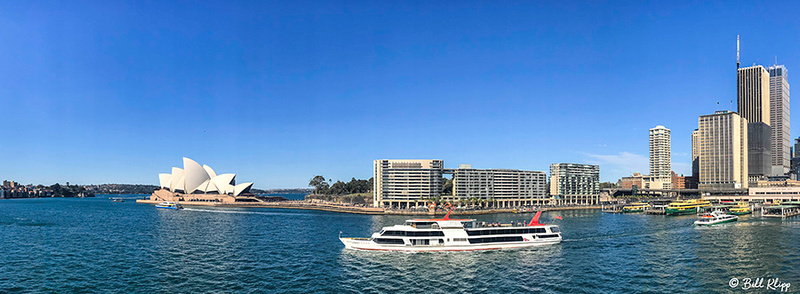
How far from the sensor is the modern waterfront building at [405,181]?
6176 inches

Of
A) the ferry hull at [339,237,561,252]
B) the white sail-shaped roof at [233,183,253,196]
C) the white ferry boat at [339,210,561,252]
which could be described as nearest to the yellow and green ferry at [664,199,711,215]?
the white ferry boat at [339,210,561,252]

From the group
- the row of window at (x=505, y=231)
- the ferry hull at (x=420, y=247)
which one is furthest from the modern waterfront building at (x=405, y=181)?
the ferry hull at (x=420, y=247)

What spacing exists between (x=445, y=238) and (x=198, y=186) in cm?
17156

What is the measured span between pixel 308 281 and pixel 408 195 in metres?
120

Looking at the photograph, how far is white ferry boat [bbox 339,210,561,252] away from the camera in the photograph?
167 feet

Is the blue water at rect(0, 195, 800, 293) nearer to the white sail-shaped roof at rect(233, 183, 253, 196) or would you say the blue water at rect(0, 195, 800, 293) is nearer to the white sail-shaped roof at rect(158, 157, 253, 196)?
the white sail-shaped roof at rect(233, 183, 253, 196)

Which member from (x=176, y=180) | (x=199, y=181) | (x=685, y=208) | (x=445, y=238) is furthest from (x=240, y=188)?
(x=445, y=238)

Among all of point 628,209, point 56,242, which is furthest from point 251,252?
point 628,209

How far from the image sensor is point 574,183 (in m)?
190

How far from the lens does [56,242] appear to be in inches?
2304

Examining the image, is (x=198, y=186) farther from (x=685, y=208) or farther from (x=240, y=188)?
(x=685, y=208)

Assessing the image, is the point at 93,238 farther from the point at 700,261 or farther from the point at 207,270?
the point at 700,261
